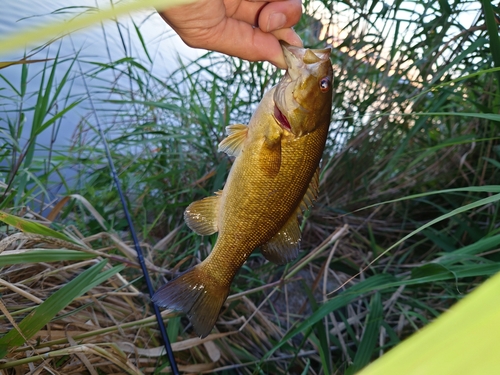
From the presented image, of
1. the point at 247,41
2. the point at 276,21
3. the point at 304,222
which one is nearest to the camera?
the point at 276,21

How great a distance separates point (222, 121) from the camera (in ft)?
8.50

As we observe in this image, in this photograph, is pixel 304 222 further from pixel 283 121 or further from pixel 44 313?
pixel 44 313

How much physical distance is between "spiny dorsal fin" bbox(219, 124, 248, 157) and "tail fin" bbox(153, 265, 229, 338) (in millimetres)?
381

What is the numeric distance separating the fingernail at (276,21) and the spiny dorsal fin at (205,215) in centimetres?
64

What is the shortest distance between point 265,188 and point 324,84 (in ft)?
1.25

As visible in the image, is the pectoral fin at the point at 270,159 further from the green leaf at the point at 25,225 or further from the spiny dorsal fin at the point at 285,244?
the green leaf at the point at 25,225

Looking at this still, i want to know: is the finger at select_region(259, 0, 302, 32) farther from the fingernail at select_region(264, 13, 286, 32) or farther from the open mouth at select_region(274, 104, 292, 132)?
the open mouth at select_region(274, 104, 292, 132)

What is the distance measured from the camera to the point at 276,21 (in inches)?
62.1

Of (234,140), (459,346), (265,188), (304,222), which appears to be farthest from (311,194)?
(459,346)

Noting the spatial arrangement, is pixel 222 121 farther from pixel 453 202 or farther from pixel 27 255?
pixel 27 255

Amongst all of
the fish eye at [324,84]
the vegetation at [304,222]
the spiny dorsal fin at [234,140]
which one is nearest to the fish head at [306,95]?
the fish eye at [324,84]

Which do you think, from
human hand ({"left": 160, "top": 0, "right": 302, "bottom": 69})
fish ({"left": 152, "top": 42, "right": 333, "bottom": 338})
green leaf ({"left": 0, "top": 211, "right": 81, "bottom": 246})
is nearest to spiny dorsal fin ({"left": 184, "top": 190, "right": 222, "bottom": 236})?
fish ({"left": 152, "top": 42, "right": 333, "bottom": 338})

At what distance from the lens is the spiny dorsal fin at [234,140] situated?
4.62 feet

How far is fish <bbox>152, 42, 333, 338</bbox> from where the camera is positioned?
1356mm
